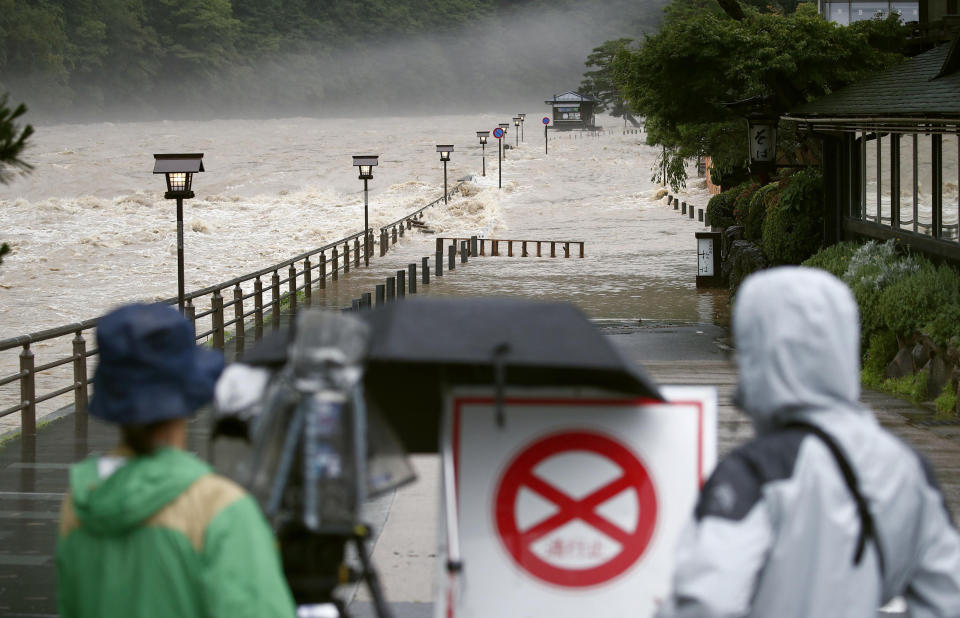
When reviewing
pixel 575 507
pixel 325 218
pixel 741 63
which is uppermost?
pixel 741 63

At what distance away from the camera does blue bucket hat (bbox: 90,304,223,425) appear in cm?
222

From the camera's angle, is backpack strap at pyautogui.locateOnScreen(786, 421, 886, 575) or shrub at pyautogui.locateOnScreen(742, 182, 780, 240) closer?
backpack strap at pyautogui.locateOnScreen(786, 421, 886, 575)

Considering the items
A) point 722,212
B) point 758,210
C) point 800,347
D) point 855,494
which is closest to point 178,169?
point 758,210

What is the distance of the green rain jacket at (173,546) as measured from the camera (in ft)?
6.95

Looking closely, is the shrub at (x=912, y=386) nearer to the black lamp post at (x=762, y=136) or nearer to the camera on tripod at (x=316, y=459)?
the black lamp post at (x=762, y=136)

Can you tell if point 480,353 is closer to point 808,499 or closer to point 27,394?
point 808,499

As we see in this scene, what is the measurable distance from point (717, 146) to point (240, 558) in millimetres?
21602

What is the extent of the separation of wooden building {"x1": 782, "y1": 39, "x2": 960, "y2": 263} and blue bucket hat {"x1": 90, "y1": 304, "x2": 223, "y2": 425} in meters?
8.79

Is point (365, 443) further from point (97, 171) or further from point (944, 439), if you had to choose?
point (97, 171)

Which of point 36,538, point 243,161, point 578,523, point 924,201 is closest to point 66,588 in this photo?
point 578,523

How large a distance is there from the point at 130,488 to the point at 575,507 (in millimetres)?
1100

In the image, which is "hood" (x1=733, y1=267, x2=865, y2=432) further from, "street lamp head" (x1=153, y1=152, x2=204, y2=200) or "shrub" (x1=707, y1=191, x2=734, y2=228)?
"shrub" (x1=707, y1=191, x2=734, y2=228)

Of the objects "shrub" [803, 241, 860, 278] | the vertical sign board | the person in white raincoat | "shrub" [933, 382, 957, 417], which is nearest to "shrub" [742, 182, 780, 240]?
"shrub" [803, 241, 860, 278]

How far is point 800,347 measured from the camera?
2.19 meters
